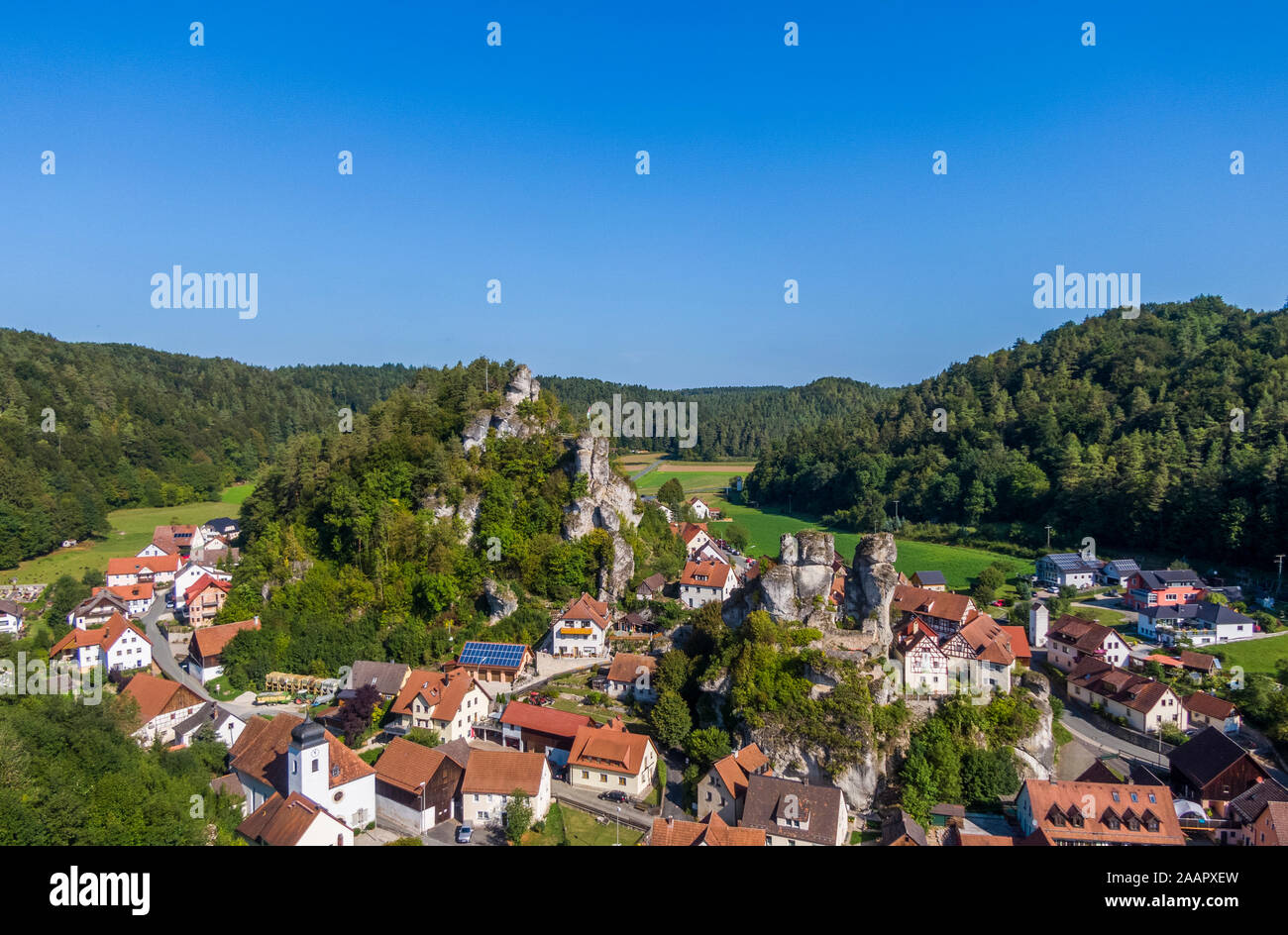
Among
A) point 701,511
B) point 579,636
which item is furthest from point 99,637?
point 701,511

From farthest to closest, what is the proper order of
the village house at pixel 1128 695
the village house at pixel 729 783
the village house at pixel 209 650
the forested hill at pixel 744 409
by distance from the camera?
the forested hill at pixel 744 409 → the village house at pixel 209 650 → the village house at pixel 1128 695 → the village house at pixel 729 783

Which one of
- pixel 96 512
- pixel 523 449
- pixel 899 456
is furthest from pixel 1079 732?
pixel 96 512

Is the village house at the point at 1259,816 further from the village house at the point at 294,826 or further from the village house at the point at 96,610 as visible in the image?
the village house at the point at 96,610

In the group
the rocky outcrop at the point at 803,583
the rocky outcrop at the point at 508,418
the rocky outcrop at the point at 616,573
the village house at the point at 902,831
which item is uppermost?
the rocky outcrop at the point at 508,418

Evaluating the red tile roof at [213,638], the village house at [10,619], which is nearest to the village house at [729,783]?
the red tile roof at [213,638]

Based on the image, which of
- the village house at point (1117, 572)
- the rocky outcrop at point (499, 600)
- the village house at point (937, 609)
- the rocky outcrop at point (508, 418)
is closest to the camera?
the village house at point (937, 609)

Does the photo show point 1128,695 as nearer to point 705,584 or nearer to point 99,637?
point 705,584
